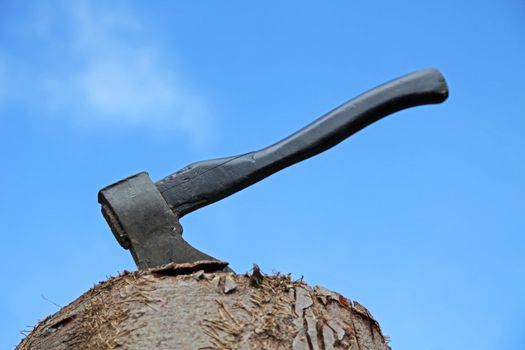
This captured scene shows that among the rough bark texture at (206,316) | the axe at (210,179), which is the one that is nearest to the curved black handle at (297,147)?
the axe at (210,179)

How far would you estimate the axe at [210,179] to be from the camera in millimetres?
2160

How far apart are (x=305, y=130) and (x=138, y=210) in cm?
64

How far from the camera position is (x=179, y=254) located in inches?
84.5

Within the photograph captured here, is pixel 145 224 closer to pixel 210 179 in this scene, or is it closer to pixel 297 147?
pixel 210 179

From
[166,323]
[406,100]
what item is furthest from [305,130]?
[166,323]

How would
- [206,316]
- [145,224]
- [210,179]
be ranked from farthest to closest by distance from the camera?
[210,179] < [145,224] < [206,316]

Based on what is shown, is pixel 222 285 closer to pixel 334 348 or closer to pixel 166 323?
pixel 166 323

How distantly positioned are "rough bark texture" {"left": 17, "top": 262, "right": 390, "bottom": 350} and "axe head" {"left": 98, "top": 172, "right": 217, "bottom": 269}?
0.53 feet

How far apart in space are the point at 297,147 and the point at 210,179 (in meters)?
0.32

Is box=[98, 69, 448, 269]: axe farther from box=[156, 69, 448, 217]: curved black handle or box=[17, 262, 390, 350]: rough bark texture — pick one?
box=[17, 262, 390, 350]: rough bark texture

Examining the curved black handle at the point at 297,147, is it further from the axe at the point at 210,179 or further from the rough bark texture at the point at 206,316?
the rough bark texture at the point at 206,316

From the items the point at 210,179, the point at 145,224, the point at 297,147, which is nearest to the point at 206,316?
the point at 145,224

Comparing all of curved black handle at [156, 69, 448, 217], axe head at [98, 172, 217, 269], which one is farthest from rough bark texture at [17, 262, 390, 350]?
curved black handle at [156, 69, 448, 217]

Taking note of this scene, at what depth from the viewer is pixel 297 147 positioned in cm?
236
